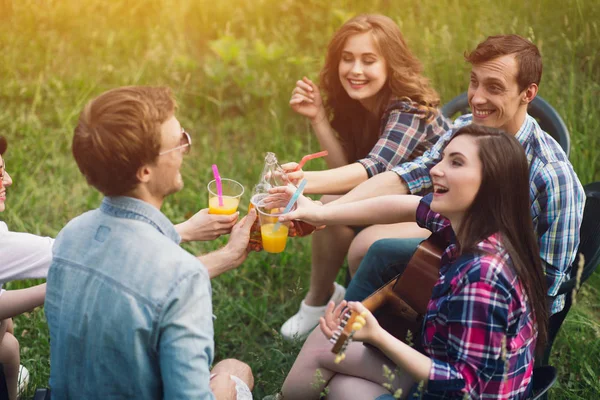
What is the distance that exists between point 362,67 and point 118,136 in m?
1.79

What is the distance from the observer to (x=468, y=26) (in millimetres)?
4824

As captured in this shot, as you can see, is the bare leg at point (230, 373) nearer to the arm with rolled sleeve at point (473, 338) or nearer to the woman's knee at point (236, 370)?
the woman's knee at point (236, 370)

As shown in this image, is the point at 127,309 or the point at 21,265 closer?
the point at 127,309

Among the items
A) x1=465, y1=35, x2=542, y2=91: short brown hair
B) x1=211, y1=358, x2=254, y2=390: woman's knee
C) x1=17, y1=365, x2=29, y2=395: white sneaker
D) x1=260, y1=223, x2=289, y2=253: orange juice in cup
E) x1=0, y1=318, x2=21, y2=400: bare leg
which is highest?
x1=465, y1=35, x2=542, y2=91: short brown hair

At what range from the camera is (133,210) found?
178 centimetres

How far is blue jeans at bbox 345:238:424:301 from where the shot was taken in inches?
106

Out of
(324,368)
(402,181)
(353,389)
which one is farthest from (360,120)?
(353,389)

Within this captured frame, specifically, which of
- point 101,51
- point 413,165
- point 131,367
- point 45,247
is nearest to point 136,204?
point 131,367

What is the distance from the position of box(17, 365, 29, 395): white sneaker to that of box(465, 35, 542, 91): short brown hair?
2213mm

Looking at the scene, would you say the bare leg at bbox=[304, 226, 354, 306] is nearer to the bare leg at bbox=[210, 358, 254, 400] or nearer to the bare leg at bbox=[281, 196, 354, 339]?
the bare leg at bbox=[281, 196, 354, 339]

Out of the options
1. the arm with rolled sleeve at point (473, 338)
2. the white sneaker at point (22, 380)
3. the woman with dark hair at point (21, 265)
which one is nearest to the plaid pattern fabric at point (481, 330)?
the arm with rolled sleeve at point (473, 338)

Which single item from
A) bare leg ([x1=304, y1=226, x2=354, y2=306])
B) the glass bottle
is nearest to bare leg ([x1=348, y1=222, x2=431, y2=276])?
bare leg ([x1=304, y1=226, x2=354, y2=306])

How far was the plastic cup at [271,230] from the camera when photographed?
256cm

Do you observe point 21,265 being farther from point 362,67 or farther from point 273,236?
point 362,67
